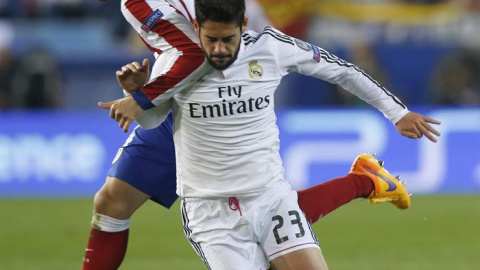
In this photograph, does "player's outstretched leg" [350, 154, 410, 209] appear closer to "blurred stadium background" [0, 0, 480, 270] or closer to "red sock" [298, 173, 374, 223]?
"red sock" [298, 173, 374, 223]

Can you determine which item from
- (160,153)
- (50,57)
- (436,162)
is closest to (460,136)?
(436,162)

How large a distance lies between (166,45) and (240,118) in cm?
56

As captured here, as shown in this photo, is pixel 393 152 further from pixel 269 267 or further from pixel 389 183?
pixel 269 267

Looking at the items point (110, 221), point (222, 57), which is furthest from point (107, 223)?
point (222, 57)

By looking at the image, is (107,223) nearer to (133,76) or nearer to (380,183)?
(133,76)

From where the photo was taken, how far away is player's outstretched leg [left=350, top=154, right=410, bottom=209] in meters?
6.12

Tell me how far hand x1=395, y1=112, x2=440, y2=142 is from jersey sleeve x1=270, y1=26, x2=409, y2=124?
0.12 feet

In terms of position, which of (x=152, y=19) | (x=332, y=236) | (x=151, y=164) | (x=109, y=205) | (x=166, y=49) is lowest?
(x=332, y=236)

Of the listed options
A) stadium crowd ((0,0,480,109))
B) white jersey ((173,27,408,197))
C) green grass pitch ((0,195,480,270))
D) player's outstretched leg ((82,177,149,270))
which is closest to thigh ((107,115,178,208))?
player's outstretched leg ((82,177,149,270))

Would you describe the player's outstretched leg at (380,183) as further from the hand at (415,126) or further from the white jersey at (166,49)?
the white jersey at (166,49)

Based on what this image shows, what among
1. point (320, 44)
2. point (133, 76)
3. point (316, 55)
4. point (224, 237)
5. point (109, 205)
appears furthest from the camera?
point (320, 44)

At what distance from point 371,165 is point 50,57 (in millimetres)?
9221

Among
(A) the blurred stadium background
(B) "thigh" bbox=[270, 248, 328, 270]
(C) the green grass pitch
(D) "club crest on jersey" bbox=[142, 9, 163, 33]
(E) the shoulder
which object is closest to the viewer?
(B) "thigh" bbox=[270, 248, 328, 270]

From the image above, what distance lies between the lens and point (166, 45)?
215 inches
